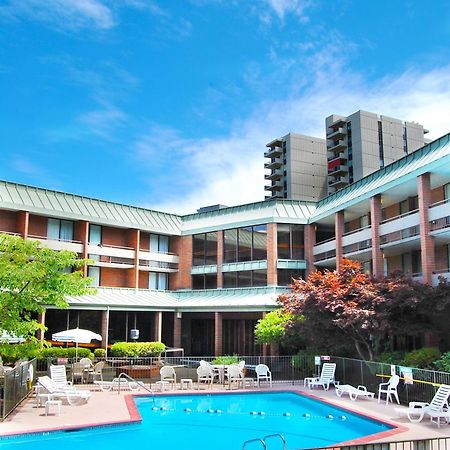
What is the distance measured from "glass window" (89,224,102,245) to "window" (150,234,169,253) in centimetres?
454

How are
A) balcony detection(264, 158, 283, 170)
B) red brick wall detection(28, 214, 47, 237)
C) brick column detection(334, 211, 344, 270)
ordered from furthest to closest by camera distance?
balcony detection(264, 158, 283, 170)
red brick wall detection(28, 214, 47, 237)
brick column detection(334, 211, 344, 270)

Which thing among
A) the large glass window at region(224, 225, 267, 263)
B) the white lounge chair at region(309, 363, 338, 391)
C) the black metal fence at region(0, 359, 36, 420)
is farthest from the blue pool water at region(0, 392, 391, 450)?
the large glass window at region(224, 225, 267, 263)

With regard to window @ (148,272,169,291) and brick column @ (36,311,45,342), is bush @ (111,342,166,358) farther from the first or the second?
window @ (148,272,169,291)

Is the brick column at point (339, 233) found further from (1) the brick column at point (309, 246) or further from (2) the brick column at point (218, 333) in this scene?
(2) the brick column at point (218, 333)

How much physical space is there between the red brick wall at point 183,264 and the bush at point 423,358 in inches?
885

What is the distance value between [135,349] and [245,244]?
448 inches

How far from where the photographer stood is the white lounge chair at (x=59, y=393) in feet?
64.8

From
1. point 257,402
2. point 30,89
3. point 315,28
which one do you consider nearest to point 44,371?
point 257,402

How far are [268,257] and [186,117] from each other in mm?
13493

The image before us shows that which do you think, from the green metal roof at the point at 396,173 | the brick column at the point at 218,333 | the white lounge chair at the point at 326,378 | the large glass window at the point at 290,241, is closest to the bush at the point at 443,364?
the white lounge chair at the point at 326,378

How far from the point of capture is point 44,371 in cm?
2619

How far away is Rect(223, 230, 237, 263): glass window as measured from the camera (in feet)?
131

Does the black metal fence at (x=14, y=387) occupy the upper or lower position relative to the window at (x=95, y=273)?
lower

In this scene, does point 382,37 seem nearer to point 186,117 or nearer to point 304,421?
point 186,117
